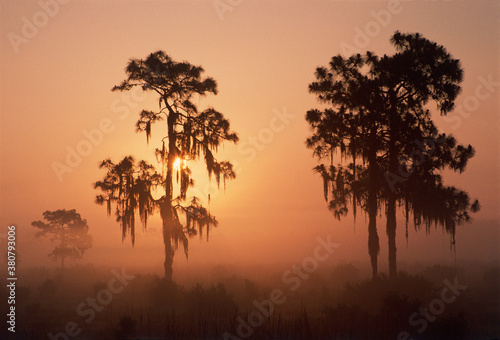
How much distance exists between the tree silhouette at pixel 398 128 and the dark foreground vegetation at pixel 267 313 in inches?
156

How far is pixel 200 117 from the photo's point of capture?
34.5 metres

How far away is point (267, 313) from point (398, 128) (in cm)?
1360

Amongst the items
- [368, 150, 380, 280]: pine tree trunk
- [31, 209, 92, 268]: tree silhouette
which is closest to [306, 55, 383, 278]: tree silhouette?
[368, 150, 380, 280]: pine tree trunk

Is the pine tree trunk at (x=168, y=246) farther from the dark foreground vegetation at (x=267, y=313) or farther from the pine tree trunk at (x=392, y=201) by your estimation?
the pine tree trunk at (x=392, y=201)

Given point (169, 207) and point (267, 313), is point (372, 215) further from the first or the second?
point (169, 207)

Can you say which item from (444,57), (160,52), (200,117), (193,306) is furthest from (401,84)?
(193,306)

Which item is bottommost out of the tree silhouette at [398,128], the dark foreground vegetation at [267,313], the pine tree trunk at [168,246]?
the dark foreground vegetation at [267,313]

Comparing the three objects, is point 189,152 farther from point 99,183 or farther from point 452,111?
point 452,111

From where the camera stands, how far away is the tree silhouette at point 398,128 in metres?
29.9

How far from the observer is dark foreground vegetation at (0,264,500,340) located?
1955 cm

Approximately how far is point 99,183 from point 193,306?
38.7 feet

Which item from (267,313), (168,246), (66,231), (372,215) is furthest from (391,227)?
(66,231)

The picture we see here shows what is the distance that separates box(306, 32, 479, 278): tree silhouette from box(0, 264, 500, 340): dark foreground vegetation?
3960 mm

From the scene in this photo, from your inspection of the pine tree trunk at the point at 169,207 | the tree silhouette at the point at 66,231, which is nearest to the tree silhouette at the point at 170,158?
the pine tree trunk at the point at 169,207
